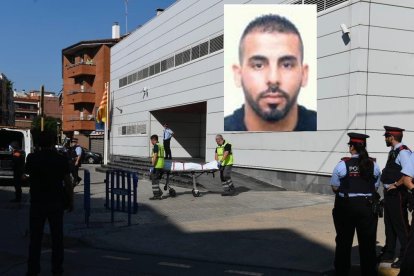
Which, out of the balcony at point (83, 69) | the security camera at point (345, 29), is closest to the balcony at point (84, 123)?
the balcony at point (83, 69)

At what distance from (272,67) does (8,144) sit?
1103 cm

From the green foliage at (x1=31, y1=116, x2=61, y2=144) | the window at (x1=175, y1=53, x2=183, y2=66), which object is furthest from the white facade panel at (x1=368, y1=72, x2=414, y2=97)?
the window at (x1=175, y1=53, x2=183, y2=66)

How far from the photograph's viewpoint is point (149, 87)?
30.1 m

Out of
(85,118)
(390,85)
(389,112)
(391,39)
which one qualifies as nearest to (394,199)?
(389,112)

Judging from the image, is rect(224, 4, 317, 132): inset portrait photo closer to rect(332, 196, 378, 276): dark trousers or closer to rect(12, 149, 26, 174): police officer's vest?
rect(12, 149, 26, 174): police officer's vest

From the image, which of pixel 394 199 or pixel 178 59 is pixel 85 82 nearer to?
pixel 178 59

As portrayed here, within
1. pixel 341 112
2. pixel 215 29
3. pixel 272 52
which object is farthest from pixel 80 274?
pixel 215 29

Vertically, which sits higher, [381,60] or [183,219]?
[381,60]

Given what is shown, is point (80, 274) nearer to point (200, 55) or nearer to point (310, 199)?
point (310, 199)

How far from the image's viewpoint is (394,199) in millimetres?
6582

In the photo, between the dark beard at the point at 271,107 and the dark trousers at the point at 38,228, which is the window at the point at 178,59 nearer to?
the dark beard at the point at 271,107

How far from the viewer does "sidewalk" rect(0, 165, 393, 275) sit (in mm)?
7473

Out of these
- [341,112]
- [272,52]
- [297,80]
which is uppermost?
[272,52]

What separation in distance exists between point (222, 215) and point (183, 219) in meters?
0.97
